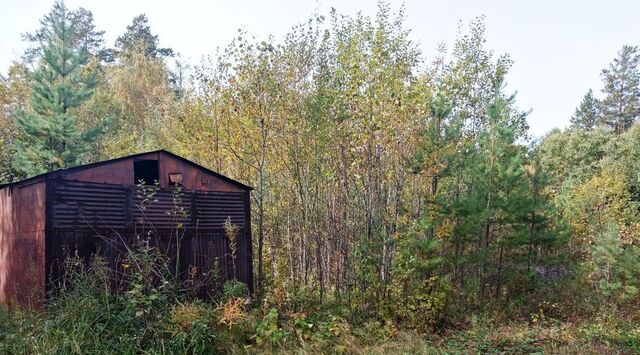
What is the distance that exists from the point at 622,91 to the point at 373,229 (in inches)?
1213

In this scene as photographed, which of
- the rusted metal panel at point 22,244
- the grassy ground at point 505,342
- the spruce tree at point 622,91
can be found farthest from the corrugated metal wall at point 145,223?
the spruce tree at point 622,91

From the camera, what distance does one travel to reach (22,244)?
613cm

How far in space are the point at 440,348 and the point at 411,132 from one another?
10.8 ft

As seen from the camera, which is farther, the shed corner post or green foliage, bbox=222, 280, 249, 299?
green foliage, bbox=222, 280, 249, 299

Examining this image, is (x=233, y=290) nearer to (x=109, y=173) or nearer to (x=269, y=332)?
(x=269, y=332)

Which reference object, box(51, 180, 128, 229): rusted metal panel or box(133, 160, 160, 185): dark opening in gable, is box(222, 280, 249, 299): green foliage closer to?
box(51, 180, 128, 229): rusted metal panel

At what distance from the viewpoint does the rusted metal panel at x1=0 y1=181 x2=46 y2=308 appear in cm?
581

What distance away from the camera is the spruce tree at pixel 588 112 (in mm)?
33531

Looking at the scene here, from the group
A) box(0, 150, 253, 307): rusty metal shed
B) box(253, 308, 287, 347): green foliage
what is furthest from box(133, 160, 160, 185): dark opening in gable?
box(253, 308, 287, 347): green foliage

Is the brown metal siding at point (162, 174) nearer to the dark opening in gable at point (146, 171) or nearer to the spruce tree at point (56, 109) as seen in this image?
the dark opening in gable at point (146, 171)

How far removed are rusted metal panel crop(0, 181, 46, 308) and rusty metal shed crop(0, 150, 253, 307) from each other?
0.04 ft

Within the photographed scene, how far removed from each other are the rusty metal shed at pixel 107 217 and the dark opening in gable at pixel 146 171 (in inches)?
0.5

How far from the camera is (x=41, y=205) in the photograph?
5.83m

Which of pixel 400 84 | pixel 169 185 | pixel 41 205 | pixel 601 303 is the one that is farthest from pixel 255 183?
pixel 601 303
